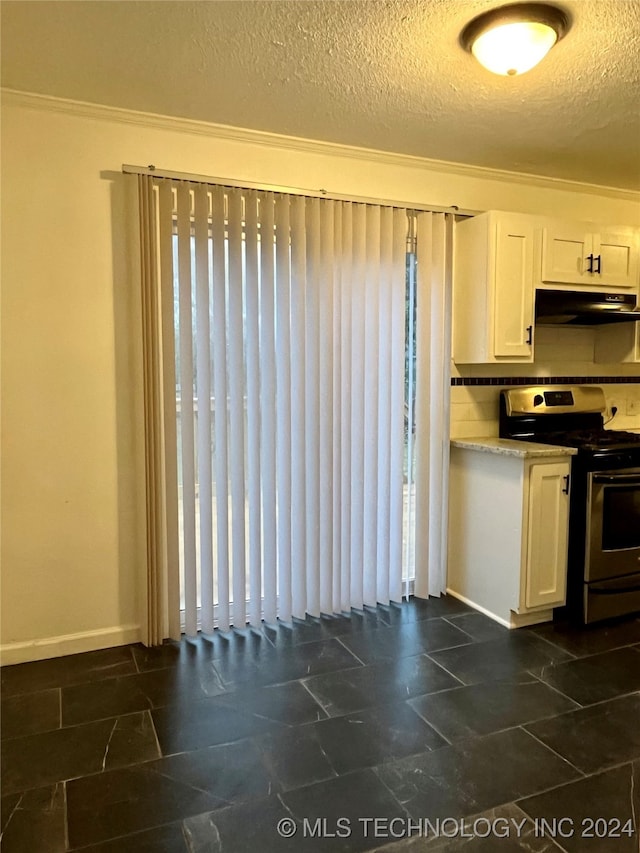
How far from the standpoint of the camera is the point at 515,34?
1897 millimetres

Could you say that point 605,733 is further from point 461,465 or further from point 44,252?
point 44,252

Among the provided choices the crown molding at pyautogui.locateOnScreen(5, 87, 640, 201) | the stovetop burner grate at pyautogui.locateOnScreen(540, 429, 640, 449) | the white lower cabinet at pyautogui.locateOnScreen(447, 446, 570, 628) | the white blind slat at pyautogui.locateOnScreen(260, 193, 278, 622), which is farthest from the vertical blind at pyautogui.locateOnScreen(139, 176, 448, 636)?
the stovetop burner grate at pyautogui.locateOnScreen(540, 429, 640, 449)

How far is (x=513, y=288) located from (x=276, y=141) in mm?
1428

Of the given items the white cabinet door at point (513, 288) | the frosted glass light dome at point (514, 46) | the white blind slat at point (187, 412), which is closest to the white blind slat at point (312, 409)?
the white blind slat at point (187, 412)

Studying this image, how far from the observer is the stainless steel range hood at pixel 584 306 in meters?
3.22

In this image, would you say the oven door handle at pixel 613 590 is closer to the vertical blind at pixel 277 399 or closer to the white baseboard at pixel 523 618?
the white baseboard at pixel 523 618

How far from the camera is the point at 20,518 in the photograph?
2.59 m

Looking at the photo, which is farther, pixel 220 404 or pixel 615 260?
pixel 615 260

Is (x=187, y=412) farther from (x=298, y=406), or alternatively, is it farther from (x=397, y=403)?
(x=397, y=403)

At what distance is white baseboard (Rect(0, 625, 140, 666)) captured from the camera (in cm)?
260

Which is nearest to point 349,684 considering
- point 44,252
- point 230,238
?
point 230,238

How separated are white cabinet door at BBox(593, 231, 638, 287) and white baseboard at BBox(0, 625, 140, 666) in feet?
10.2

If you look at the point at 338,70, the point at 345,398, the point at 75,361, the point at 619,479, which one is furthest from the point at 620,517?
the point at 75,361

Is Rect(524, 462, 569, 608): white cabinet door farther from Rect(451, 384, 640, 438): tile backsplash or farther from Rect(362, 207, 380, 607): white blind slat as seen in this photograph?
Rect(362, 207, 380, 607): white blind slat
